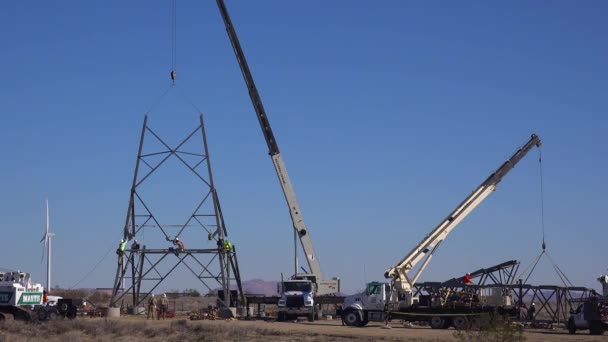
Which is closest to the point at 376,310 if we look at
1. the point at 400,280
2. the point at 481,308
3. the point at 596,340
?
the point at 400,280

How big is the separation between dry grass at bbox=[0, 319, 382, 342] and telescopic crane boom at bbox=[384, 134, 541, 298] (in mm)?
12135

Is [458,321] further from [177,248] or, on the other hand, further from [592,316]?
[177,248]

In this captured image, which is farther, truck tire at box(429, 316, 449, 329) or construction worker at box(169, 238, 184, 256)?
construction worker at box(169, 238, 184, 256)

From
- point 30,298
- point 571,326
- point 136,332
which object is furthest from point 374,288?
point 30,298

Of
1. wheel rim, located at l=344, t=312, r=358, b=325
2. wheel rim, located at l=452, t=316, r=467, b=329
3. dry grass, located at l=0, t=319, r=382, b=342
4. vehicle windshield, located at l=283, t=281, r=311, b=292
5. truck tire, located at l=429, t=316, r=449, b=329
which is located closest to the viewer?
dry grass, located at l=0, t=319, r=382, b=342

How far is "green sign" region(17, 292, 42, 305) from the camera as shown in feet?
157

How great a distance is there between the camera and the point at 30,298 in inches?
1911

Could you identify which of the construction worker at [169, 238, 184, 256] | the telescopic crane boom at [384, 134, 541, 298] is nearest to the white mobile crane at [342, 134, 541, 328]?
the telescopic crane boom at [384, 134, 541, 298]

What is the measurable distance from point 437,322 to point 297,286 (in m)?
11.1

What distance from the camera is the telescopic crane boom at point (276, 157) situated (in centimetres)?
6191

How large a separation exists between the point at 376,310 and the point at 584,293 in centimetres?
1242

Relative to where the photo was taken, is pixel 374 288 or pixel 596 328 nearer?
pixel 596 328

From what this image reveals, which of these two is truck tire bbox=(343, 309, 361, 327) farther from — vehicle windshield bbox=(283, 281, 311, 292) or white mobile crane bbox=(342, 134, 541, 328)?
vehicle windshield bbox=(283, 281, 311, 292)

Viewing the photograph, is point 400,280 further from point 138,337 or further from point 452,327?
A: point 138,337
